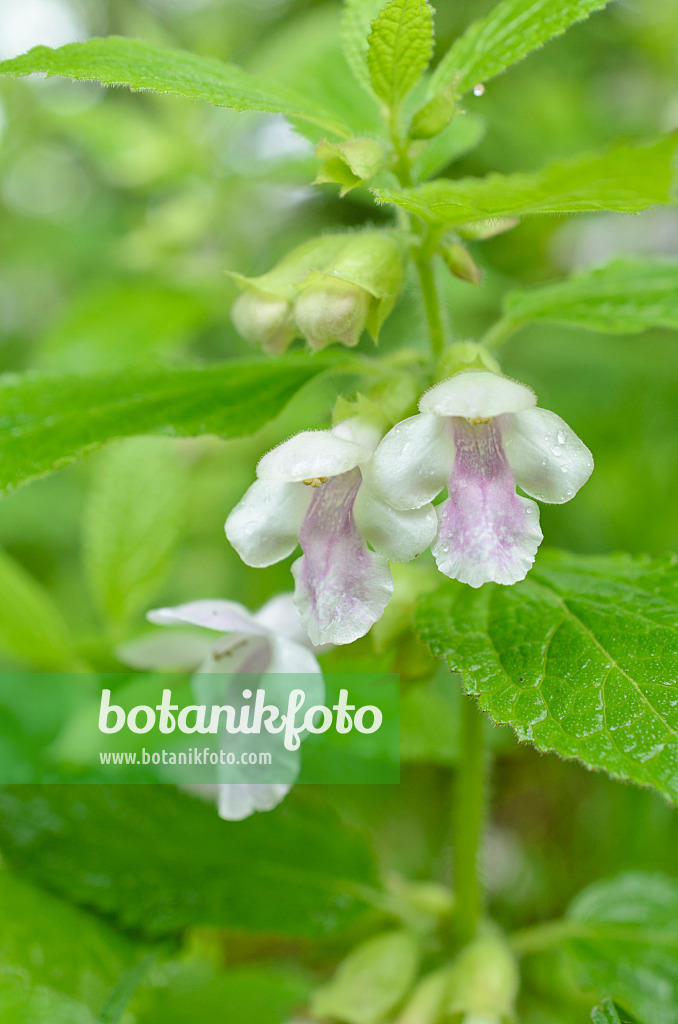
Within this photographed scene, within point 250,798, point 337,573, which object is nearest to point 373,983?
point 250,798

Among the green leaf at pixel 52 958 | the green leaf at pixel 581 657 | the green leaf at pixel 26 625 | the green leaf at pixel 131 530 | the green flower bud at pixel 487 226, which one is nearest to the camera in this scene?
the green leaf at pixel 581 657

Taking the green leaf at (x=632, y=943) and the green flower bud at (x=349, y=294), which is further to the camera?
the green leaf at (x=632, y=943)

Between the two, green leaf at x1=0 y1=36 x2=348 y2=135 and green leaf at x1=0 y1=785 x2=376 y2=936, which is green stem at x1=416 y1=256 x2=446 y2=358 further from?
green leaf at x1=0 y1=785 x2=376 y2=936

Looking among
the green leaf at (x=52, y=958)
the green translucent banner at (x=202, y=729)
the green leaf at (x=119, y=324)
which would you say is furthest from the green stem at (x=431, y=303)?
the green leaf at (x=119, y=324)

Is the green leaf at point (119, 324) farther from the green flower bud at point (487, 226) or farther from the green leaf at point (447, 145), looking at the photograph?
the green flower bud at point (487, 226)

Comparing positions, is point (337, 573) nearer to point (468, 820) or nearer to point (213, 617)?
point (213, 617)
